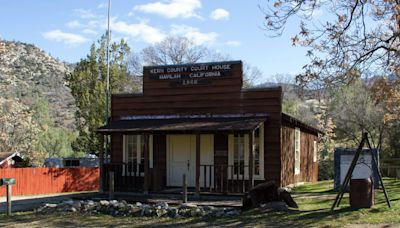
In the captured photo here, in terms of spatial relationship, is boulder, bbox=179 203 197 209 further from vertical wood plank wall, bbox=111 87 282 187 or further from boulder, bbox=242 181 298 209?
vertical wood plank wall, bbox=111 87 282 187

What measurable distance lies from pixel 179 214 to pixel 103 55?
19576 mm

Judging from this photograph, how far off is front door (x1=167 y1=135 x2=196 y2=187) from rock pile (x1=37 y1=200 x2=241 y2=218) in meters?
3.78

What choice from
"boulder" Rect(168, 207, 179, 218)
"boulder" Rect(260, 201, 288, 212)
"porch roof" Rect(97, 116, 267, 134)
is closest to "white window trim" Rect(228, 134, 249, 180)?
"porch roof" Rect(97, 116, 267, 134)

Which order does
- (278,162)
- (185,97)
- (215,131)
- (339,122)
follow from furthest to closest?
(339,122), (185,97), (278,162), (215,131)

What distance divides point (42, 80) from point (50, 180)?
5780 centimetres

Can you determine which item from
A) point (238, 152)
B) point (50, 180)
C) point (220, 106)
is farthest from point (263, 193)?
point (50, 180)

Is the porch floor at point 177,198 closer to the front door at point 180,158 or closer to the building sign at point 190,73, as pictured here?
the front door at point 180,158

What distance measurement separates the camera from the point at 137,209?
13906 millimetres

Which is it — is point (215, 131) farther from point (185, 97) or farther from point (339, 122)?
point (339, 122)

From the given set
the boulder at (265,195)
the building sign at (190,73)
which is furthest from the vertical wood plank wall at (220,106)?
the boulder at (265,195)

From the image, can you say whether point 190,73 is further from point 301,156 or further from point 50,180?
point 50,180

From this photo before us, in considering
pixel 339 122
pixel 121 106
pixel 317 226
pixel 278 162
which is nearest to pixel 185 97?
pixel 121 106

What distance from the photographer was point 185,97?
18.2 m

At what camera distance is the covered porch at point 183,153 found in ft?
53.3
